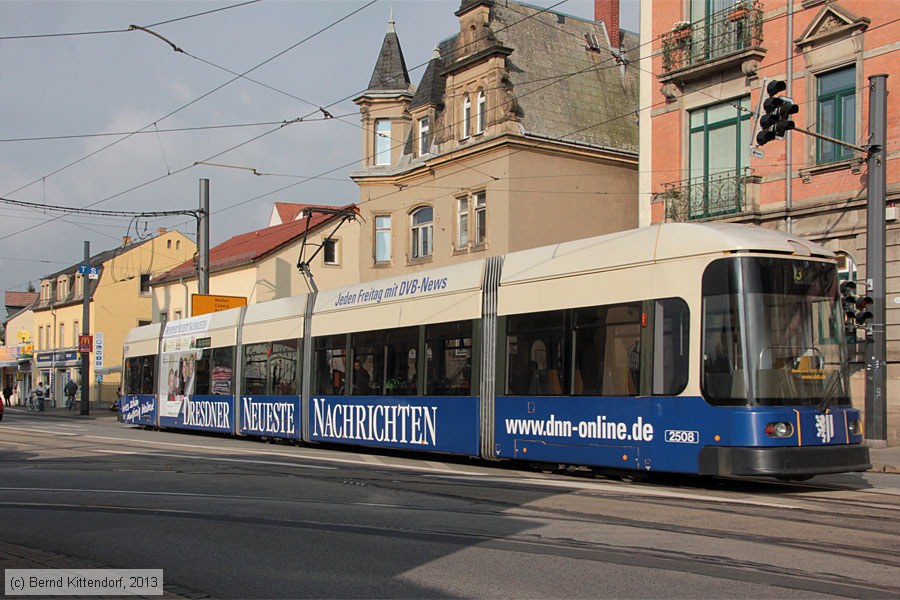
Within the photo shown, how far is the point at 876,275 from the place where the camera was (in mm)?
17344

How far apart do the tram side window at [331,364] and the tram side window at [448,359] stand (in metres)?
3.17

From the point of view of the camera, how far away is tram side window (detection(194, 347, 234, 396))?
24.3m

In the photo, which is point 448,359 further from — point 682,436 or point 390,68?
point 390,68

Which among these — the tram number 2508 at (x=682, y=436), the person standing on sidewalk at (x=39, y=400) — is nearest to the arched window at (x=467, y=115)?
the tram number 2508 at (x=682, y=436)

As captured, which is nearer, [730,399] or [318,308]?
[730,399]

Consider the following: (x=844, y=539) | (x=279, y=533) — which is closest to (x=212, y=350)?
(x=279, y=533)

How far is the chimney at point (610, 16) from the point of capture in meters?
37.5

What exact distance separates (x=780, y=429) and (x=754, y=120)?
11602 millimetres

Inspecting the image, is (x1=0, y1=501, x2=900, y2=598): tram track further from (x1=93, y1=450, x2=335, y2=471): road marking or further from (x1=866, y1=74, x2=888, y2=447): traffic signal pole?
(x1=866, y1=74, x2=888, y2=447): traffic signal pole

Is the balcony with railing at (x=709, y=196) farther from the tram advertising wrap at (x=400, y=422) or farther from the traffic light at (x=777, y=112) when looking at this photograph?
the tram advertising wrap at (x=400, y=422)

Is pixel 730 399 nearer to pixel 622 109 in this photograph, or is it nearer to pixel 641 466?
pixel 641 466

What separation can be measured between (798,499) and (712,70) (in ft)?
47.2

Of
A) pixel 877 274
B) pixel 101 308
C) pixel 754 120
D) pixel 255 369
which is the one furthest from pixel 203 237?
pixel 101 308

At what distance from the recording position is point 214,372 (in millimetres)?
25078
